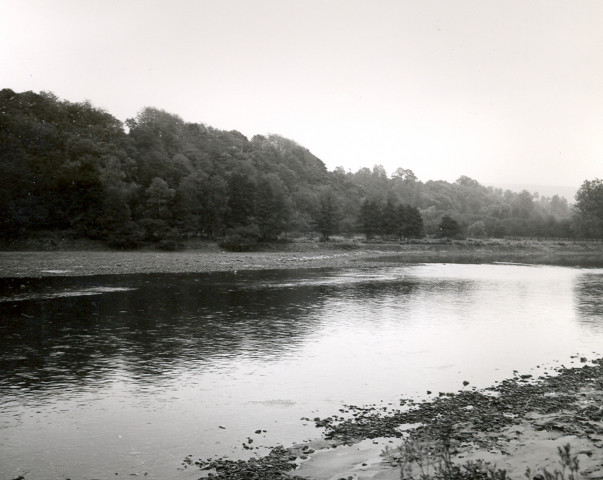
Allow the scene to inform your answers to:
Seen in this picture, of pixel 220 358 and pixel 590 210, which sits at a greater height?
pixel 590 210

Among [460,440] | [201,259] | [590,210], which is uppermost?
[590,210]

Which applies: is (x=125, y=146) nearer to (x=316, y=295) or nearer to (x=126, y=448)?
(x=316, y=295)

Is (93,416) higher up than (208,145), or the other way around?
(208,145)

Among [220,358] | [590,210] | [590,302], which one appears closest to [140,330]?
[220,358]

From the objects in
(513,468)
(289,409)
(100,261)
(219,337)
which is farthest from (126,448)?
(100,261)

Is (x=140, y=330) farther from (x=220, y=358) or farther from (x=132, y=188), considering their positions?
(x=132, y=188)

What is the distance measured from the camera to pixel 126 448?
12672 mm

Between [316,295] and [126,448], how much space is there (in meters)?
30.1

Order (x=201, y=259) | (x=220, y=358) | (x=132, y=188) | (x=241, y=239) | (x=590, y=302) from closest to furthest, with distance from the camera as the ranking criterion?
(x=220, y=358) → (x=590, y=302) → (x=201, y=259) → (x=132, y=188) → (x=241, y=239)

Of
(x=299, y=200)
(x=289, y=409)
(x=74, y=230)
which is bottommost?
(x=289, y=409)

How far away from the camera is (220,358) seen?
71.3ft

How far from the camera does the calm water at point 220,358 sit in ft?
43.8

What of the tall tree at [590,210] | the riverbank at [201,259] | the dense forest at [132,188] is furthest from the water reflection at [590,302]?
the tall tree at [590,210]

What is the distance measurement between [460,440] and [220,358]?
11767 mm
